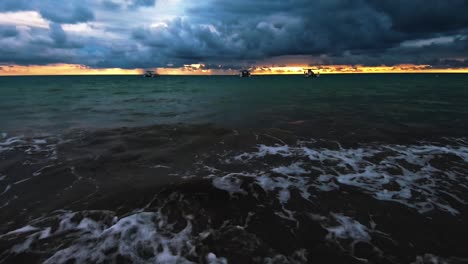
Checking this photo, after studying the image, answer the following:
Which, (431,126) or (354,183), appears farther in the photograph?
(431,126)

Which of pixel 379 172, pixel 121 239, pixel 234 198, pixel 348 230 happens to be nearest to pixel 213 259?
pixel 121 239

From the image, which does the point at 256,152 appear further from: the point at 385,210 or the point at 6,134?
the point at 6,134

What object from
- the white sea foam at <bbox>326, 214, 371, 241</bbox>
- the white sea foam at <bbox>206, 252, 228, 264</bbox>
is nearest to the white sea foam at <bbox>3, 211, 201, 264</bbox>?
the white sea foam at <bbox>206, 252, 228, 264</bbox>

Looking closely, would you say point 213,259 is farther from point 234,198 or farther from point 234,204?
point 234,198

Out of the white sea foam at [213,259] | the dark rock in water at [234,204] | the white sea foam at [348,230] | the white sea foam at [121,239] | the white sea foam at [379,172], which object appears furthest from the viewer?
the white sea foam at [379,172]

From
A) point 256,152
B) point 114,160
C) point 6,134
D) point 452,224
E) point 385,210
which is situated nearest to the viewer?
point 452,224

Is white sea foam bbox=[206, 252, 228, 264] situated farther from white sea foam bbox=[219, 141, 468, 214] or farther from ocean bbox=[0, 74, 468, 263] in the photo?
white sea foam bbox=[219, 141, 468, 214]

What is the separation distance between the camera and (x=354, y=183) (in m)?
10.2

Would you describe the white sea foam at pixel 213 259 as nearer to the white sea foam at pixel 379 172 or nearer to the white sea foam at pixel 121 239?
the white sea foam at pixel 121 239

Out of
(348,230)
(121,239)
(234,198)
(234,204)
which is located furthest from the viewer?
(234,198)

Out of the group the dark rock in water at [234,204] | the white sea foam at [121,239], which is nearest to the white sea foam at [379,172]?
the dark rock in water at [234,204]

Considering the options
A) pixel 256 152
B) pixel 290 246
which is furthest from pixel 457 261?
pixel 256 152

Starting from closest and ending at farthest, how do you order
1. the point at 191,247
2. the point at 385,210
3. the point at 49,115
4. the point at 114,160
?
1. the point at 191,247
2. the point at 385,210
3. the point at 114,160
4. the point at 49,115

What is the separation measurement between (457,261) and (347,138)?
38.7 ft
